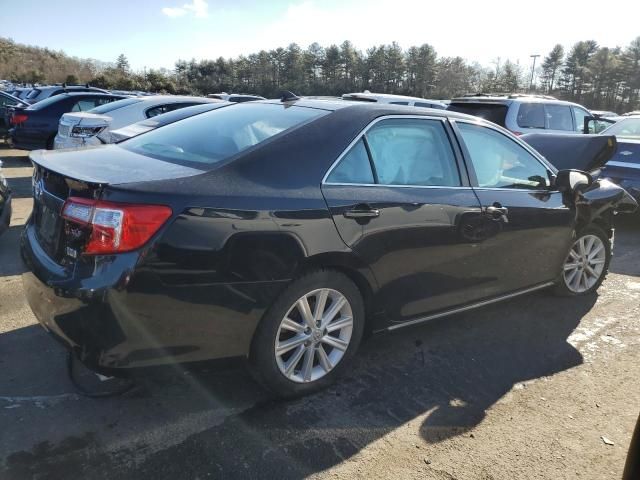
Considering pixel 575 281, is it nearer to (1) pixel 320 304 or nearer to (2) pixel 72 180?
(1) pixel 320 304

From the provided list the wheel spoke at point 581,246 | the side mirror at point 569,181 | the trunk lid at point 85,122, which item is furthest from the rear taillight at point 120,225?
the trunk lid at point 85,122

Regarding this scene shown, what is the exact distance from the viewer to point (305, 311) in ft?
9.24

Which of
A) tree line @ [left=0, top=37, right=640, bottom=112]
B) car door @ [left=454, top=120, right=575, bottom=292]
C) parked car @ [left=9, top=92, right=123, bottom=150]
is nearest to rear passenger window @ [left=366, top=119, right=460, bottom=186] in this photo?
car door @ [left=454, top=120, right=575, bottom=292]

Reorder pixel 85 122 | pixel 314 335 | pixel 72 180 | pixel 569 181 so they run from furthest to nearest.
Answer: pixel 85 122, pixel 569 181, pixel 314 335, pixel 72 180

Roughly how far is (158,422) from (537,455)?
1937 millimetres

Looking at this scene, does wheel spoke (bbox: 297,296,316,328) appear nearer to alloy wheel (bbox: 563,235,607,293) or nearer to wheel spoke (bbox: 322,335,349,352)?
wheel spoke (bbox: 322,335,349,352)

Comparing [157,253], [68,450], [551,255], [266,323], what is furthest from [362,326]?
[551,255]

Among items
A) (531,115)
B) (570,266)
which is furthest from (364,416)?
(531,115)

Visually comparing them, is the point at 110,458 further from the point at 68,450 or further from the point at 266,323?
the point at 266,323

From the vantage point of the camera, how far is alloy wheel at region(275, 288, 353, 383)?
2805mm

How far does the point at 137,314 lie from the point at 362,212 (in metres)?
1.30

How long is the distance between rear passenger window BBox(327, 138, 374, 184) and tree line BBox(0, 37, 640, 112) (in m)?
47.9

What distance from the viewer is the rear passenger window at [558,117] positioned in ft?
33.1

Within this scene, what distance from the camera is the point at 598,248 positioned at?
480 centimetres
